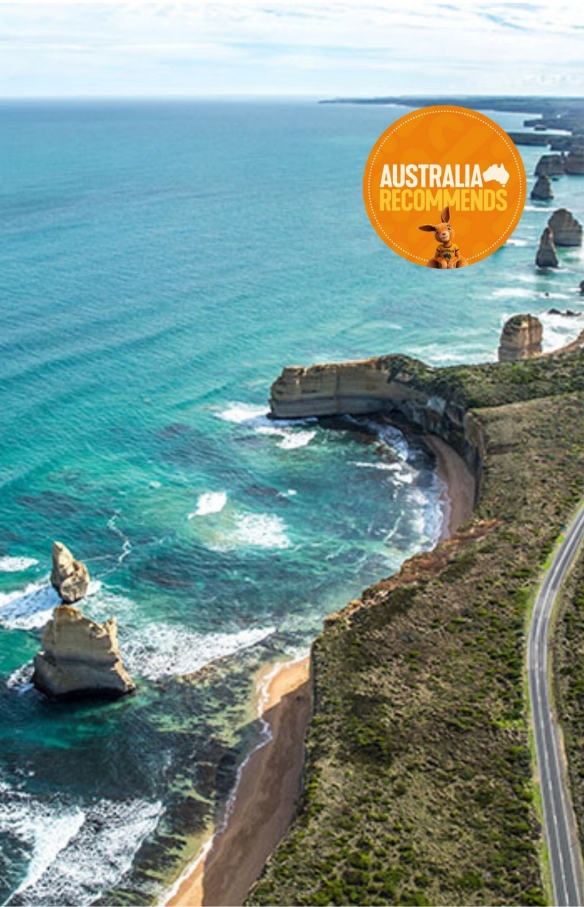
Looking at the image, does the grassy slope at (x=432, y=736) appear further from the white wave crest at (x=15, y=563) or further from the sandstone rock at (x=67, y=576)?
the white wave crest at (x=15, y=563)

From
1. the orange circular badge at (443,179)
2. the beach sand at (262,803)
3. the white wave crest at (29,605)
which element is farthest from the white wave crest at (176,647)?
the orange circular badge at (443,179)

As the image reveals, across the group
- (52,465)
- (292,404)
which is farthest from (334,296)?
(52,465)

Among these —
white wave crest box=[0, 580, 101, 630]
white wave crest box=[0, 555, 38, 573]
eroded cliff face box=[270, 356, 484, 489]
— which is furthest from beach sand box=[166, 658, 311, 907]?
eroded cliff face box=[270, 356, 484, 489]

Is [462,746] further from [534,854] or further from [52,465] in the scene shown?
[52,465]

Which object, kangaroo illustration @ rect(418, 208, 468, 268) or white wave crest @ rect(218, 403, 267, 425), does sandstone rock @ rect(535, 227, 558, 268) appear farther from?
kangaroo illustration @ rect(418, 208, 468, 268)

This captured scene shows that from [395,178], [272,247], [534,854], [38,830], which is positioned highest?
[395,178]

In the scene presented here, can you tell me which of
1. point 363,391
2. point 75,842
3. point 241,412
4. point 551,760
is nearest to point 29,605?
point 75,842
